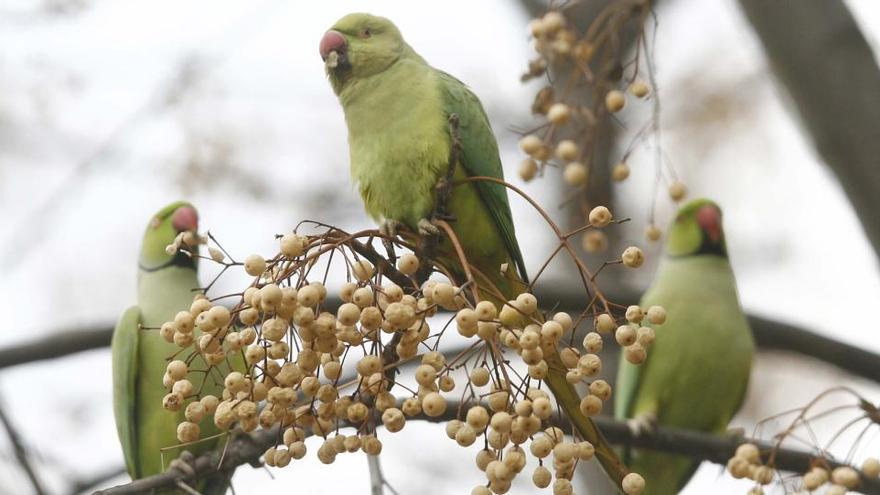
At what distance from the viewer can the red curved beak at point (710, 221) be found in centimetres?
428

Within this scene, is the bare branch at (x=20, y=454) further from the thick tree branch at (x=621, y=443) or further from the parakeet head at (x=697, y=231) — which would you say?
the parakeet head at (x=697, y=231)

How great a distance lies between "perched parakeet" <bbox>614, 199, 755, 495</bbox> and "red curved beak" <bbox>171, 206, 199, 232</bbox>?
1.63 meters

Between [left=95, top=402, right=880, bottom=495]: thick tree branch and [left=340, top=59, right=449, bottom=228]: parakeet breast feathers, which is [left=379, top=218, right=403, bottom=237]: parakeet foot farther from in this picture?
[left=95, top=402, right=880, bottom=495]: thick tree branch

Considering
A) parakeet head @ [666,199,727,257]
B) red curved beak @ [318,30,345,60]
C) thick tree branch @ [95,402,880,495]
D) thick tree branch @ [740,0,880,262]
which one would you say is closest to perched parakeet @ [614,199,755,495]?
parakeet head @ [666,199,727,257]

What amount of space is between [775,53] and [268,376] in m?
2.16

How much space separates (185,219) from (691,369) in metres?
1.92

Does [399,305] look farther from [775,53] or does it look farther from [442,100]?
[775,53]

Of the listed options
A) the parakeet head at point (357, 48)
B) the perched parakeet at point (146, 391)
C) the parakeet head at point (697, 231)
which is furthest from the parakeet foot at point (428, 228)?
the parakeet head at point (697, 231)

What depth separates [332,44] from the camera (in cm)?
291

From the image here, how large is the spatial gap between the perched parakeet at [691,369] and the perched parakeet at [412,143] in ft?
4.45

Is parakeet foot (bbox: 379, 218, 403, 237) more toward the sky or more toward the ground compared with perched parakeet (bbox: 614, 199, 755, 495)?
more toward the sky

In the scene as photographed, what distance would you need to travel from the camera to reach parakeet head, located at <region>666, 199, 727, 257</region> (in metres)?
4.29

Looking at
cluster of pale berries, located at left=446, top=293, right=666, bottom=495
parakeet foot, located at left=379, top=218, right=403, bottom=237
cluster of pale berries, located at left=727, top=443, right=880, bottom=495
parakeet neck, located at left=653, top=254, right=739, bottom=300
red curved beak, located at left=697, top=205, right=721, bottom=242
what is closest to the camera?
cluster of pale berries, located at left=446, top=293, right=666, bottom=495

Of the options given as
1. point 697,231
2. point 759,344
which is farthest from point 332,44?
point 697,231
